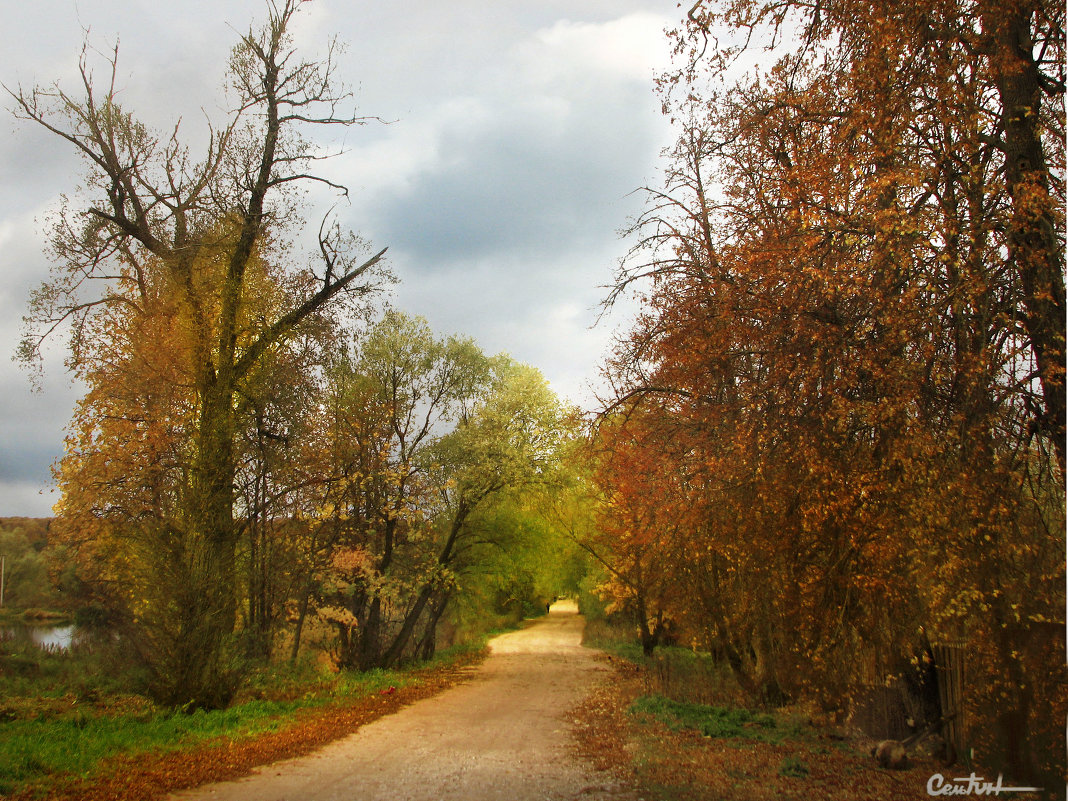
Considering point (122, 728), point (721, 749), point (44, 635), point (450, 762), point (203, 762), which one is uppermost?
point (122, 728)

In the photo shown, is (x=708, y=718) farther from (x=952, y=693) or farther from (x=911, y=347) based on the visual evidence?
(x=911, y=347)

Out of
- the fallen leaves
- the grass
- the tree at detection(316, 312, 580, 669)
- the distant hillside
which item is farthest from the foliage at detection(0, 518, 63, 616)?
the grass

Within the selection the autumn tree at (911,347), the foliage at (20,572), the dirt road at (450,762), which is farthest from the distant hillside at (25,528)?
the autumn tree at (911,347)

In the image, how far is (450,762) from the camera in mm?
9141

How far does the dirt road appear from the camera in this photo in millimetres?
7492

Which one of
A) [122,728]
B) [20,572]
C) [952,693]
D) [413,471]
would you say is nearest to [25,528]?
[20,572]

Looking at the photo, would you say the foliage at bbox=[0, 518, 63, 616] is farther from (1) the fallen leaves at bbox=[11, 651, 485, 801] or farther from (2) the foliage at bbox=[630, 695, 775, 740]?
(2) the foliage at bbox=[630, 695, 775, 740]

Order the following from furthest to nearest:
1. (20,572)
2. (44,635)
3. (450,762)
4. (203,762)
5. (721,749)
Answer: (20,572) < (44,635) < (721,749) < (450,762) < (203,762)

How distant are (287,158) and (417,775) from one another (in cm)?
1149

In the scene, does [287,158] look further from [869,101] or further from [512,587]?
[512,587]

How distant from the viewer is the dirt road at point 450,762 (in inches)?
295

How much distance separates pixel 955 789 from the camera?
727 cm

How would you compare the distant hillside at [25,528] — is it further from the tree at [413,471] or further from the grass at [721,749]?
the grass at [721,749]

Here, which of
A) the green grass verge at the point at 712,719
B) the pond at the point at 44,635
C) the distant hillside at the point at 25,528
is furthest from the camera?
the distant hillside at the point at 25,528
